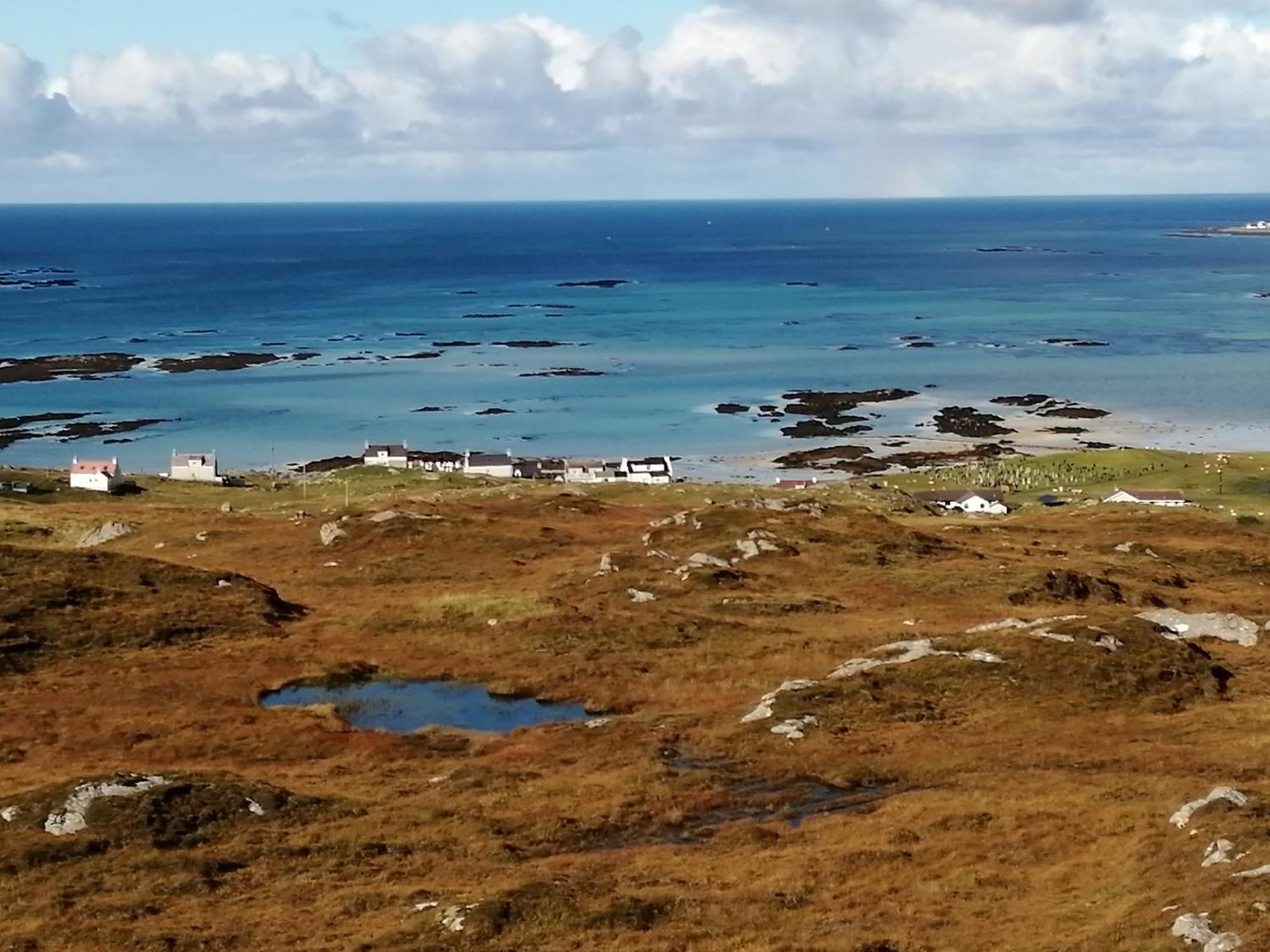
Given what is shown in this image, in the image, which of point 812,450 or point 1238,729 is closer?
point 1238,729

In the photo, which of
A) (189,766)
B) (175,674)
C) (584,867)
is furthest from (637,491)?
(584,867)

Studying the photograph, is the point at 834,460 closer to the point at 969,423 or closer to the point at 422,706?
the point at 969,423

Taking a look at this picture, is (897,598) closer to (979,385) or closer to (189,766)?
(189,766)

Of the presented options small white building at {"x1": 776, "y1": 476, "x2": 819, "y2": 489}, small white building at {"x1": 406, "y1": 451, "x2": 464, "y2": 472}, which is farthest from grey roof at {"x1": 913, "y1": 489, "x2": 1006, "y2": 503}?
small white building at {"x1": 406, "y1": 451, "x2": 464, "y2": 472}

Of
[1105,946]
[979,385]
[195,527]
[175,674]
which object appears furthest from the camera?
[979,385]

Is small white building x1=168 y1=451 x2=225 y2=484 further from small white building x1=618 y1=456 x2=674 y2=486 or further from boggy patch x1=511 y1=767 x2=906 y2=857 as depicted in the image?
boggy patch x1=511 y1=767 x2=906 y2=857

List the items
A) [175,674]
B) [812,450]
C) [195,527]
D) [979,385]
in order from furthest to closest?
[979,385] → [812,450] → [195,527] → [175,674]

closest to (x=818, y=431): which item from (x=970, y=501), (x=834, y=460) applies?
(x=834, y=460)
